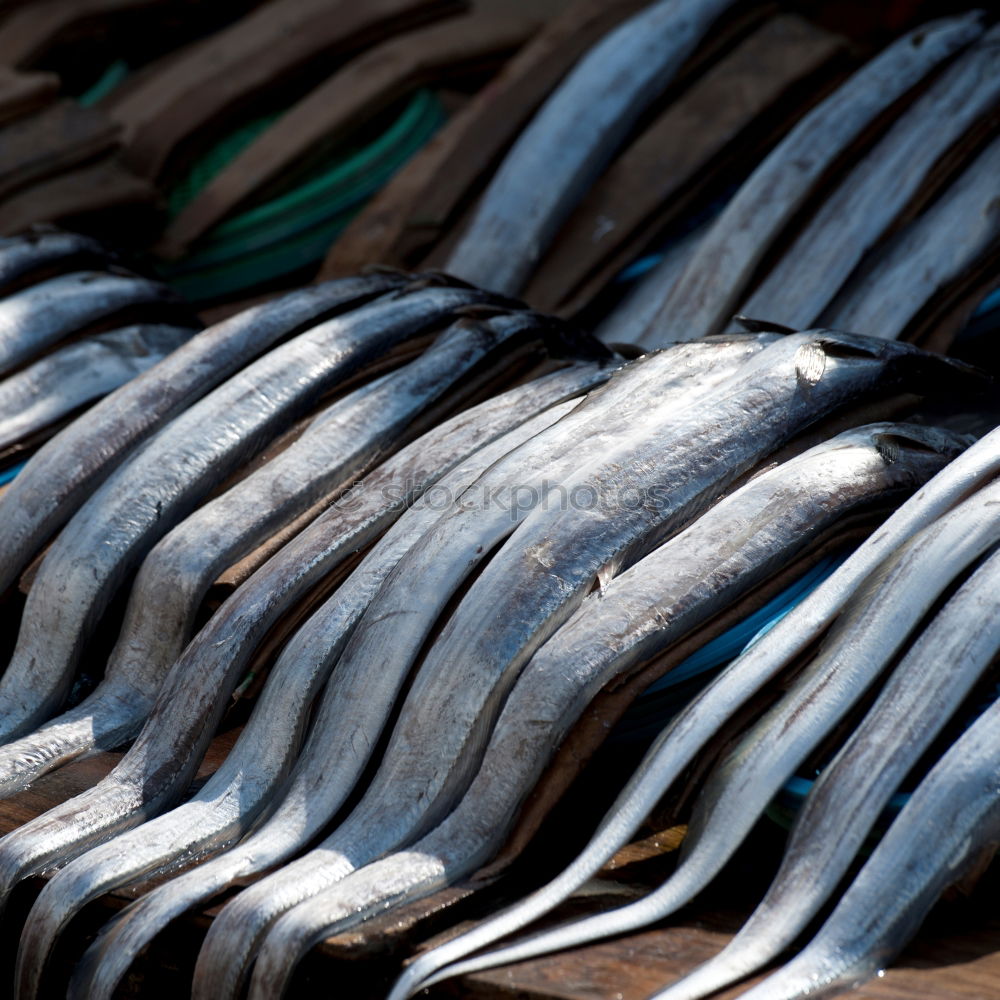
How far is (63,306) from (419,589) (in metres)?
1.53

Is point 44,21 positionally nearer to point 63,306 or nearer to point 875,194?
point 63,306

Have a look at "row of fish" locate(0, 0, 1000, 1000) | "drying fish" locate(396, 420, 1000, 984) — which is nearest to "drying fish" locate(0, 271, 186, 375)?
"row of fish" locate(0, 0, 1000, 1000)

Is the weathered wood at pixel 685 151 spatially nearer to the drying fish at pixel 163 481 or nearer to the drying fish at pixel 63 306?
the drying fish at pixel 163 481

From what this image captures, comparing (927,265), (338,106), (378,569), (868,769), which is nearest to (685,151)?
(927,265)

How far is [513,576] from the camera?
2.08 meters

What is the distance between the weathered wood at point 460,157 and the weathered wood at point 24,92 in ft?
3.69

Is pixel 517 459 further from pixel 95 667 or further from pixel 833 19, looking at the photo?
pixel 833 19

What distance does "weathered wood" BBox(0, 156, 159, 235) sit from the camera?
3.97 m

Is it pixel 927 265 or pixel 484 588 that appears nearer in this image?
pixel 484 588

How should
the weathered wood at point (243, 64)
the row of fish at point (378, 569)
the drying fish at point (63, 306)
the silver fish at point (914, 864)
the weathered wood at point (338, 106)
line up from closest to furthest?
1. the silver fish at point (914, 864)
2. the row of fish at point (378, 569)
3. the drying fish at point (63, 306)
4. the weathered wood at point (338, 106)
5. the weathered wood at point (243, 64)

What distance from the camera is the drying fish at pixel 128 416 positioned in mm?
2723

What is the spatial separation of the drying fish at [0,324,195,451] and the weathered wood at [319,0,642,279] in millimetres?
701

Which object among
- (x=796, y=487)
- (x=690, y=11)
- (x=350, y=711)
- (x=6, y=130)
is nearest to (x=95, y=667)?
(x=350, y=711)

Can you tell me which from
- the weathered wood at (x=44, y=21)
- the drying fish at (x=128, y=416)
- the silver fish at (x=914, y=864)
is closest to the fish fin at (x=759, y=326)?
the drying fish at (x=128, y=416)
